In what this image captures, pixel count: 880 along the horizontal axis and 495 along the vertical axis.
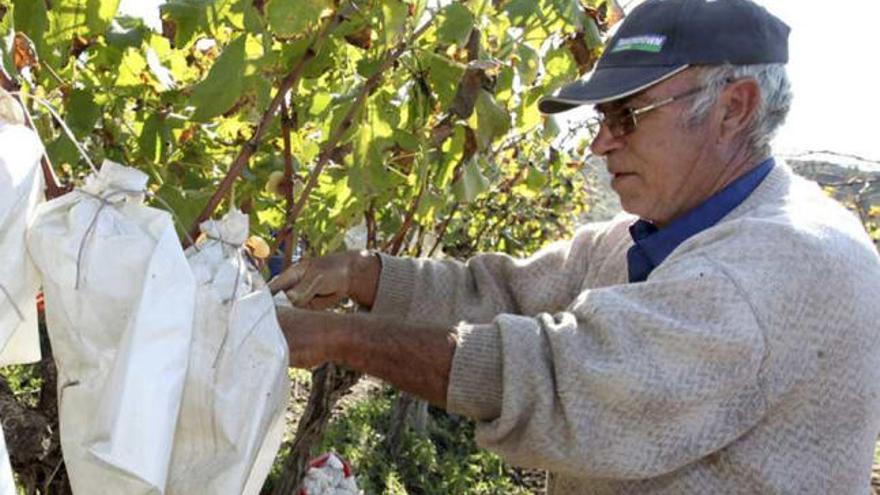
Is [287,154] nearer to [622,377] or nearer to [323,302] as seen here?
[323,302]

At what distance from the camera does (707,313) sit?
154cm

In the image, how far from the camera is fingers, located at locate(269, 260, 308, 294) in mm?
1849

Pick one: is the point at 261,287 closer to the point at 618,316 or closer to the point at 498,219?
the point at 618,316

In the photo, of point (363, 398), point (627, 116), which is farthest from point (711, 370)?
point (363, 398)

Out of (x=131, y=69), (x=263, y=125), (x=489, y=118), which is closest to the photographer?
(x=263, y=125)

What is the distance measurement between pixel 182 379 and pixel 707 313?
30.8 inches

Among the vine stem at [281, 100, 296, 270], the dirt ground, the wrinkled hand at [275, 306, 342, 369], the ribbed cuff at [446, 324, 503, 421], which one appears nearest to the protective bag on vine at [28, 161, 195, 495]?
the wrinkled hand at [275, 306, 342, 369]

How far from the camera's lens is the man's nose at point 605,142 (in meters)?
1.97

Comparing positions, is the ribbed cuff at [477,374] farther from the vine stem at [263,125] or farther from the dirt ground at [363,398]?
the dirt ground at [363,398]

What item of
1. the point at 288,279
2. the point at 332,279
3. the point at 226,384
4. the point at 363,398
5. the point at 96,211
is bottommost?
the point at 363,398

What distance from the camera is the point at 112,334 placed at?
3.76 feet

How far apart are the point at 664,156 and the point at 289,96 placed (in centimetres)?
81

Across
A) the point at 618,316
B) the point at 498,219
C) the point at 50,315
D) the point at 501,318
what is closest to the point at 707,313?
the point at 618,316

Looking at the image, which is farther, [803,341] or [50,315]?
[803,341]
